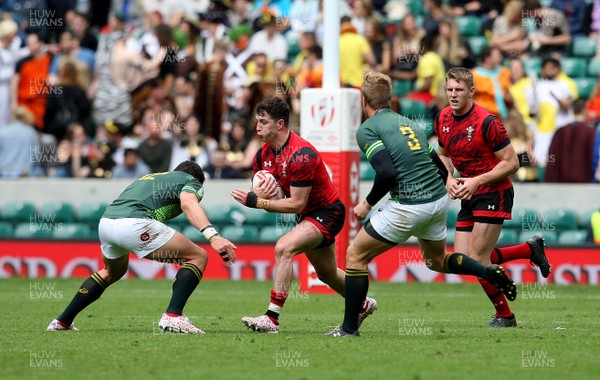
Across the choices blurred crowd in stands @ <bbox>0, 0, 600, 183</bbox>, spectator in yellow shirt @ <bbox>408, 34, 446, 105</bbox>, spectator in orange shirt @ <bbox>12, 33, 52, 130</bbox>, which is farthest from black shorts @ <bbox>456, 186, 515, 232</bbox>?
spectator in orange shirt @ <bbox>12, 33, 52, 130</bbox>

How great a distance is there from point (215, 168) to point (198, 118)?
1438 mm

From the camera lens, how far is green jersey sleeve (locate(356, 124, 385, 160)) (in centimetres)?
1019

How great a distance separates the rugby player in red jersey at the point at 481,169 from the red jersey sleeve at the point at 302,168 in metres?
1.33

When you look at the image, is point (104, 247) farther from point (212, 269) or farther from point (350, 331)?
point (212, 269)

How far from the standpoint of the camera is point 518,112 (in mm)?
18750

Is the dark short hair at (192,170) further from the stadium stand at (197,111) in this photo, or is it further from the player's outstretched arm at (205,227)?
the stadium stand at (197,111)

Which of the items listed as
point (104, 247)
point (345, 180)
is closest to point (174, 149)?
point (345, 180)

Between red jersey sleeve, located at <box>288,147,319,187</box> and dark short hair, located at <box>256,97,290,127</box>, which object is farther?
dark short hair, located at <box>256,97,290,127</box>

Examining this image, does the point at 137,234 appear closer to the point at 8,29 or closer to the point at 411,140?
the point at 411,140

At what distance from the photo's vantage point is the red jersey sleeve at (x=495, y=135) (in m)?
11.3

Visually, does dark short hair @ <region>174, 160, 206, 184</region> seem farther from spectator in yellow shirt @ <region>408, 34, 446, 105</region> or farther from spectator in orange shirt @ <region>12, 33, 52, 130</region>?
spectator in orange shirt @ <region>12, 33, 52, 130</region>

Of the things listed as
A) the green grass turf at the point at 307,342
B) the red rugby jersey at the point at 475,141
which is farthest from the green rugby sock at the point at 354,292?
the red rugby jersey at the point at 475,141

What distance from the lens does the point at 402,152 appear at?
1031 centimetres

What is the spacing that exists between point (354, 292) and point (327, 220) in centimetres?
84
